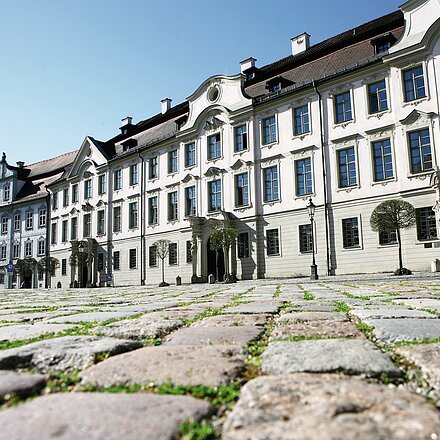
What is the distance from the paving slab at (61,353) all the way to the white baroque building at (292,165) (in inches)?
763

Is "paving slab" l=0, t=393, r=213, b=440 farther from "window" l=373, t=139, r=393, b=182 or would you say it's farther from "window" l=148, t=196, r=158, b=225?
"window" l=148, t=196, r=158, b=225

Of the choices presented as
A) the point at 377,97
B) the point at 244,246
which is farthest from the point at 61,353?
the point at 244,246

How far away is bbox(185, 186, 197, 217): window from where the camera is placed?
103 ft

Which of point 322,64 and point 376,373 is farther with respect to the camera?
point 322,64

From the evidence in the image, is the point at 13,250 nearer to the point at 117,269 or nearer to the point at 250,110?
the point at 117,269

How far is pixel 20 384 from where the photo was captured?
1789 mm

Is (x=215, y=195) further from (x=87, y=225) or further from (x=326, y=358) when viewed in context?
(x=326, y=358)

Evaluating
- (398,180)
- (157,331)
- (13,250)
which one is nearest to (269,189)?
(398,180)

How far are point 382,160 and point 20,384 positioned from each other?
23.5m

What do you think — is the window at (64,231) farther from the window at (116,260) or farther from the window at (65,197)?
the window at (116,260)

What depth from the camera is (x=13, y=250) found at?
47969 mm

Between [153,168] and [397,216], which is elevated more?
[153,168]

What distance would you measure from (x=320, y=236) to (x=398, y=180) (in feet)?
16.9

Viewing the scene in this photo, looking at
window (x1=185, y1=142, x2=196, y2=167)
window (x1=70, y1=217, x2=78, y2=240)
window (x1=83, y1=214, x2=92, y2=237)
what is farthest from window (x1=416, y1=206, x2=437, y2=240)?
window (x1=70, y1=217, x2=78, y2=240)
